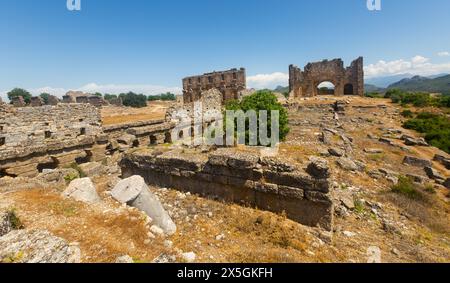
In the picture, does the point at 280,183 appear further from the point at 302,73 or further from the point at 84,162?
the point at 302,73

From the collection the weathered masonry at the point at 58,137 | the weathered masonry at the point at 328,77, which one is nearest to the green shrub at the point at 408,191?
the weathered masonry at the point at 58,137

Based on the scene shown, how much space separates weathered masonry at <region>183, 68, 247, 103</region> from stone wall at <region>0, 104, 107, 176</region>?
76.1ft

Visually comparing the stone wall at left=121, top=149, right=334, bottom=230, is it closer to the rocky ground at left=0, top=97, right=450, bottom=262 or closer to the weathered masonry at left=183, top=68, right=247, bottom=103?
the rocky ground at left=0, top=97, right=450, bottom=262

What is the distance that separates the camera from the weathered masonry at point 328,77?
33.3 meters


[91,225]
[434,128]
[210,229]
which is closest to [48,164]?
[91,225]

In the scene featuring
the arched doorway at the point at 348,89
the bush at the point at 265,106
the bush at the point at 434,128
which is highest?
the arched doorway at the point at 348,89

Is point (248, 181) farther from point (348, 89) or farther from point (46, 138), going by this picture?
point (348, 89)

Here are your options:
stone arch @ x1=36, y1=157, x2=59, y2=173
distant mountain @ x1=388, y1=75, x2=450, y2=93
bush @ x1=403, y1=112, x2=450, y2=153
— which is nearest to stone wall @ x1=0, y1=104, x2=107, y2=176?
stone arch @ x1=36, y1=157, x2=59, y2=173

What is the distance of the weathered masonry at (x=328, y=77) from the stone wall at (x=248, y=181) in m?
32.2

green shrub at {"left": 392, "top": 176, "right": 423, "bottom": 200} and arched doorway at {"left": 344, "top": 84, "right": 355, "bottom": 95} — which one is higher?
arched doorway at {"left": 344, "top": 84, "right": 355, "bottom": 95}

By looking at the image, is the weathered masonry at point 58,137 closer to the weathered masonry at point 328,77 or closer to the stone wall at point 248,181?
the stone wall at point 248,181

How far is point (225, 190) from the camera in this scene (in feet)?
18.9

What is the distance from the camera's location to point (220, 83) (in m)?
39.5

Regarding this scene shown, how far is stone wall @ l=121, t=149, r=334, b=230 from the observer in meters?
4.69
